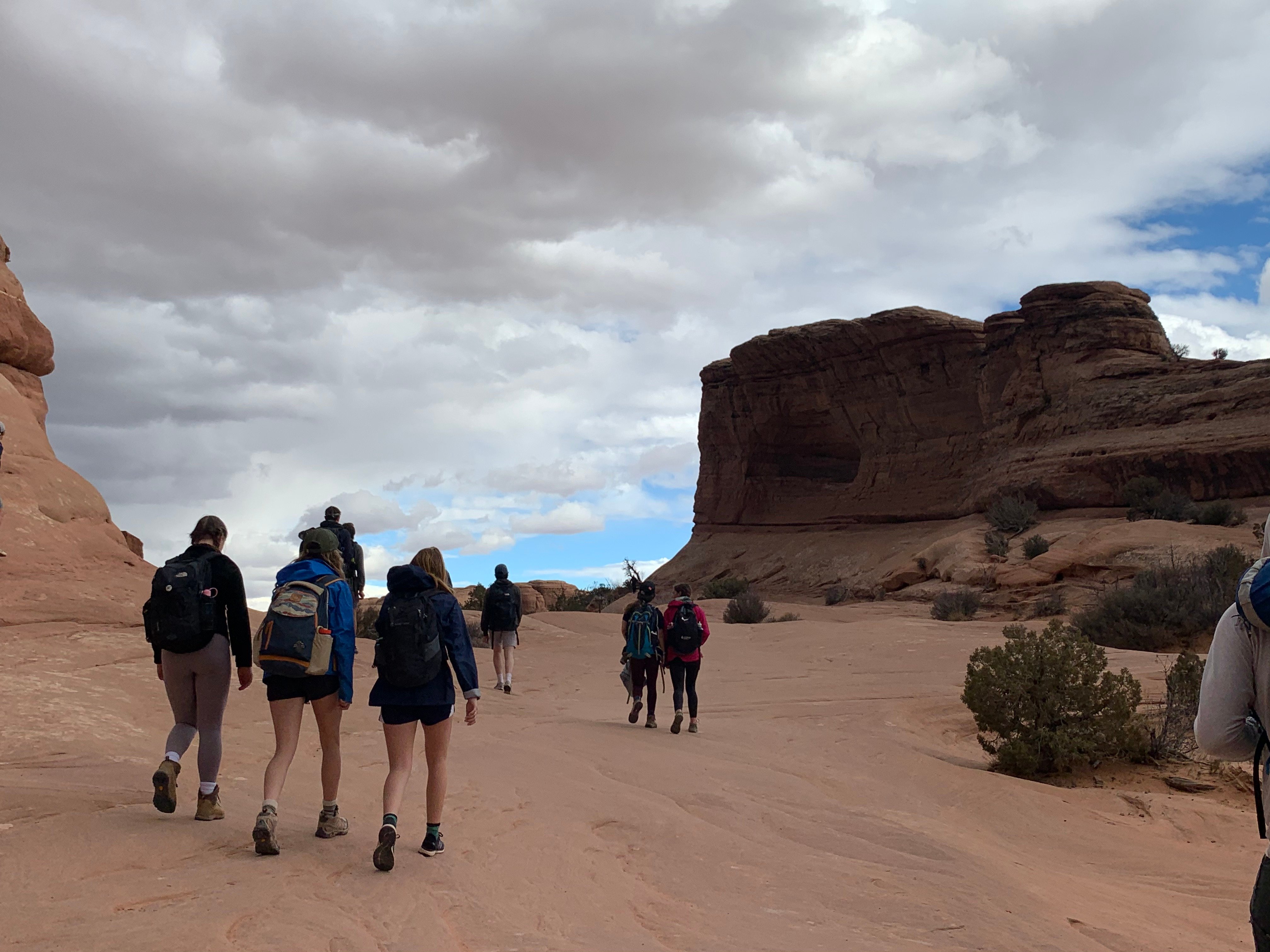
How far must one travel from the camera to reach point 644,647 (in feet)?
35.1

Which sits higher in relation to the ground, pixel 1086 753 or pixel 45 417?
pixel 45 417

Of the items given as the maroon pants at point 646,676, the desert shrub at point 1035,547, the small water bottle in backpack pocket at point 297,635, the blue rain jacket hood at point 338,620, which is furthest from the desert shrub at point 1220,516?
the small water bottle in backpack pocket at point 297,635

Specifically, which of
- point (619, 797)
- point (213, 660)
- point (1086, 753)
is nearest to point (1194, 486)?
point (1086, 753)

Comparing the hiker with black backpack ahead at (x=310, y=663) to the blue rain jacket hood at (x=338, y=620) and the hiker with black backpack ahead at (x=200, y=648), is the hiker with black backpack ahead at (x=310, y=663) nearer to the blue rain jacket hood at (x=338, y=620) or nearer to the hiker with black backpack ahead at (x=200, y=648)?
the blue rain jacket hood at (x=338, y=620)

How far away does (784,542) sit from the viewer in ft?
158

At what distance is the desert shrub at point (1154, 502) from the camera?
1195 inches

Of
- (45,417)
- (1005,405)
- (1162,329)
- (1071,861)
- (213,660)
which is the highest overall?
(1162,329)

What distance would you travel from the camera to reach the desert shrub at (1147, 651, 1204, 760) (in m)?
10.5

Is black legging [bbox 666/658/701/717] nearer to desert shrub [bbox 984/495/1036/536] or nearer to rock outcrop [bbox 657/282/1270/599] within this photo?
desert shrub [bbox 984/495/1036/536]

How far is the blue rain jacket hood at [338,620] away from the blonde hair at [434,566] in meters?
0.44

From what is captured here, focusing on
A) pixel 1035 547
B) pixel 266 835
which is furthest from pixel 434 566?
A: pixel 1035 547

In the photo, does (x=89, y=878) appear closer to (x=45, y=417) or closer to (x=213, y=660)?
(x=213, y=660)

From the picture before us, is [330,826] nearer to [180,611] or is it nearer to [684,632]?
[180,611]

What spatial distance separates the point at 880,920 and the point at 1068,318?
129 feet
